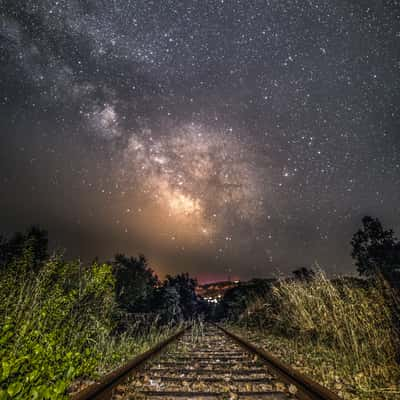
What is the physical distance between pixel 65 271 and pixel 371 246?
4570 centimetres

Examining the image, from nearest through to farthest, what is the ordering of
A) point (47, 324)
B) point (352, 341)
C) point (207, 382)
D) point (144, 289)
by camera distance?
1. point (207, 382)
2. point (47, 324)
3. point (352, 341)
4. point (144, 289)

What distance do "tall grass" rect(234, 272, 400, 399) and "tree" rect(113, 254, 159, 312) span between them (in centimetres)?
2124

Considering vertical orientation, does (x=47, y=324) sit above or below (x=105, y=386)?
above

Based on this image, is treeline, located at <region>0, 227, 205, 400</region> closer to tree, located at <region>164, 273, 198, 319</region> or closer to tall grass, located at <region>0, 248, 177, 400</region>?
tall grass, located at <region>0, 248, 177, 400</region>

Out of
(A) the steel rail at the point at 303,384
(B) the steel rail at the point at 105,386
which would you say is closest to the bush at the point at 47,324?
(B) the steel rail at the point at 105,386

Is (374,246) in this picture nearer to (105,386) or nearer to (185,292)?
(185,292)

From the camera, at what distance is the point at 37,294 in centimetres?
365

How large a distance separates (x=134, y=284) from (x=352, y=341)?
119 ft

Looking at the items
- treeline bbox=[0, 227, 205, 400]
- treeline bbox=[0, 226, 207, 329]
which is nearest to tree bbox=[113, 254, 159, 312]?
treeline bbox=[0, 226, 207, 329]

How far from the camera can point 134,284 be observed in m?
37.6

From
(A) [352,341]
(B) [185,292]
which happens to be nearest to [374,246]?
(B) [185,292]

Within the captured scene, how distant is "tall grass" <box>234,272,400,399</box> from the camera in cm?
325

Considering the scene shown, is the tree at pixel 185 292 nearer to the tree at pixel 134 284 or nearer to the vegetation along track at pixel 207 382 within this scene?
the tree at pixel 134 284

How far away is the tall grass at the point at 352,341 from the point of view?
3.25 meters
